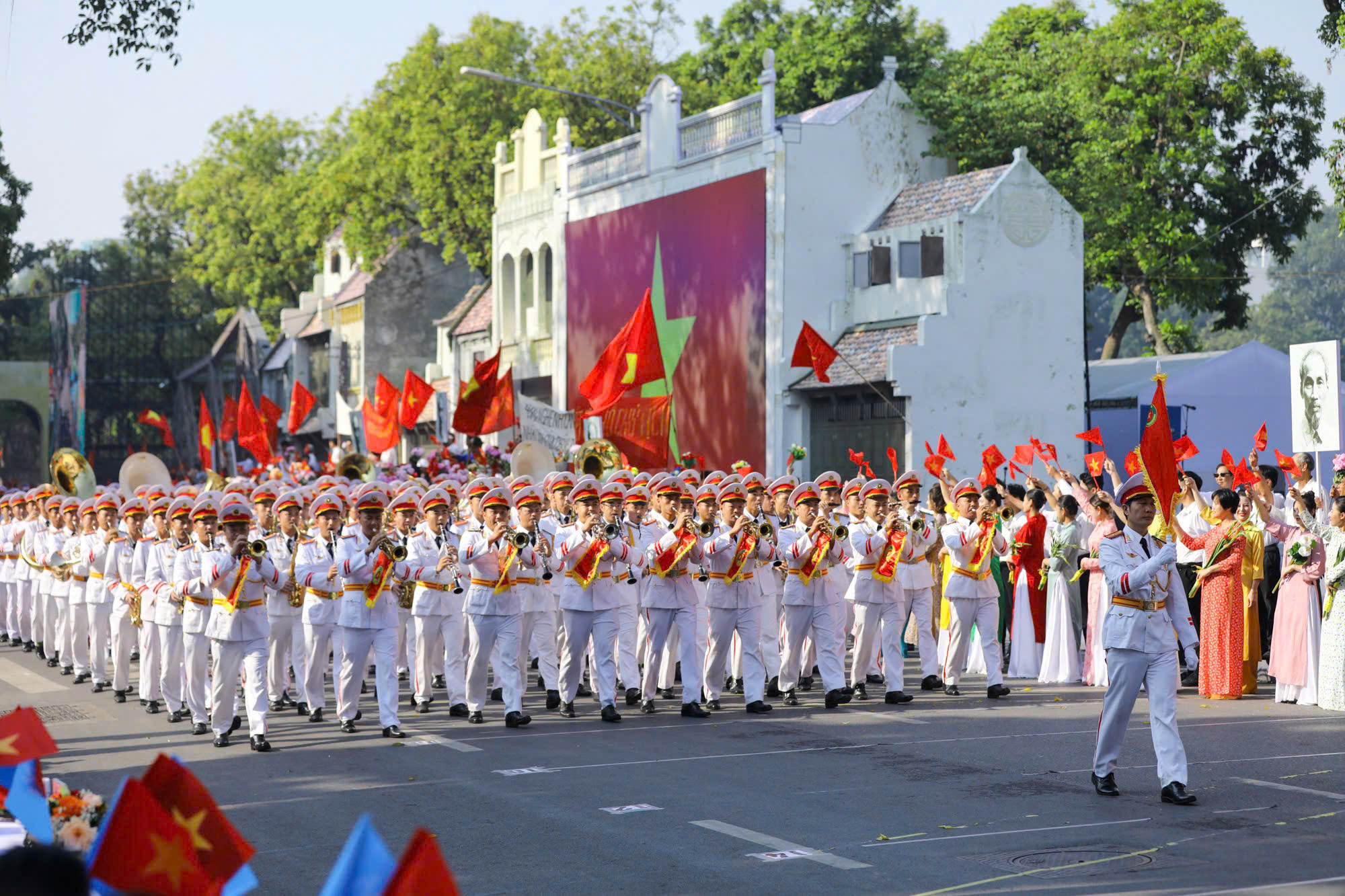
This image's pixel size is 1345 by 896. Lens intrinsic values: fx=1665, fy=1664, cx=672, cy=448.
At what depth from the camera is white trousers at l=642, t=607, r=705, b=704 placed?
14.4m

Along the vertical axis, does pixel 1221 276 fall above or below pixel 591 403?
above

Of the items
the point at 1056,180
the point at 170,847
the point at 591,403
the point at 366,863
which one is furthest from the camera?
the point at 1056,180

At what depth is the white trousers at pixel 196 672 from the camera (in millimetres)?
13531

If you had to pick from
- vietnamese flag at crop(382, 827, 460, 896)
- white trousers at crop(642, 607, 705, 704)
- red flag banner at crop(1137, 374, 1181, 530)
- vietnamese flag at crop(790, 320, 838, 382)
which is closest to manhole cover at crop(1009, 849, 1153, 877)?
red flag banner at crop(1137, 374, 1181, 530)

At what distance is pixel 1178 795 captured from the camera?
9.79 m

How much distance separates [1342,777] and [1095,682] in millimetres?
5677

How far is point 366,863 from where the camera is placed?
3377mm

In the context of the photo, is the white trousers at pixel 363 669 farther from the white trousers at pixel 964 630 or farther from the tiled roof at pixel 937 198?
the tiled roof at pixel 937 198

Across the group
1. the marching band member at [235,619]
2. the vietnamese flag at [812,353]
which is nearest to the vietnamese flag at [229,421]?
the vietnamese flag at [812,353]

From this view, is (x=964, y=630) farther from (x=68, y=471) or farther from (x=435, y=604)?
(x=68, y=471)

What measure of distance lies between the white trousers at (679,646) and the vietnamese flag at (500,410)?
445 inches

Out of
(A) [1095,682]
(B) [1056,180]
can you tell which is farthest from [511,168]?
(A) [1095,682]

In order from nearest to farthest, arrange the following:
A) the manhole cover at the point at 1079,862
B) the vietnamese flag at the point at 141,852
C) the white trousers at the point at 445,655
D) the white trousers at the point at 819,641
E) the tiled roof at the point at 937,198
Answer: the vietnamese flag at the point at 141,852 < the manhole cover at the point at 1079,862 < the white trousers at the point at 819,641 < the white trousers at the point at 445,655 < the tiled roof at the point at 937,198

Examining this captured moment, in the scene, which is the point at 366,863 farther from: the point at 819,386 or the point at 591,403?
the point at 819,386
